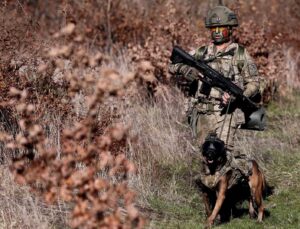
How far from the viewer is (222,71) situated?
665cm

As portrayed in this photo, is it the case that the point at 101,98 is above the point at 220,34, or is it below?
below

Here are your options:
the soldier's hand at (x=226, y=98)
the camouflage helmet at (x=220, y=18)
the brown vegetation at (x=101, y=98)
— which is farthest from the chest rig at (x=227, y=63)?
the brown vegetation at (x=101, y=98)

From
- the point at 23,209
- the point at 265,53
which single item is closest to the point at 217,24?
the point at 23,209

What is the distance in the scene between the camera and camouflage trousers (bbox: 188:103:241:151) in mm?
6629

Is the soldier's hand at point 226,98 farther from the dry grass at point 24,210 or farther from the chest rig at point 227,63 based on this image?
the dry grass at point 24,210

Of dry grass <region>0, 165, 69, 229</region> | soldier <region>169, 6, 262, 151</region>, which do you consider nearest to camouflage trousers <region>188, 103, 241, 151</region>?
soldier <region>169, 6, 262, 151</region>

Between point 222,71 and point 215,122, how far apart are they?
0.51m

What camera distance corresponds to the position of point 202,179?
629 cm

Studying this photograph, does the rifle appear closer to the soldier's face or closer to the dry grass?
the soldier's face

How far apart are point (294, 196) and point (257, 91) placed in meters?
1.46

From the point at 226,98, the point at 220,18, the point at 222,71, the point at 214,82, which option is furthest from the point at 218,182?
the point at 220,18

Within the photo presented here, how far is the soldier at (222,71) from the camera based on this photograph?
6586 millimetres

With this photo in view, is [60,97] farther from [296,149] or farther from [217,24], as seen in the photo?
[296,149]

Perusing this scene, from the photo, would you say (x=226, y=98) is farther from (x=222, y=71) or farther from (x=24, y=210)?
(x=24, y=210)
